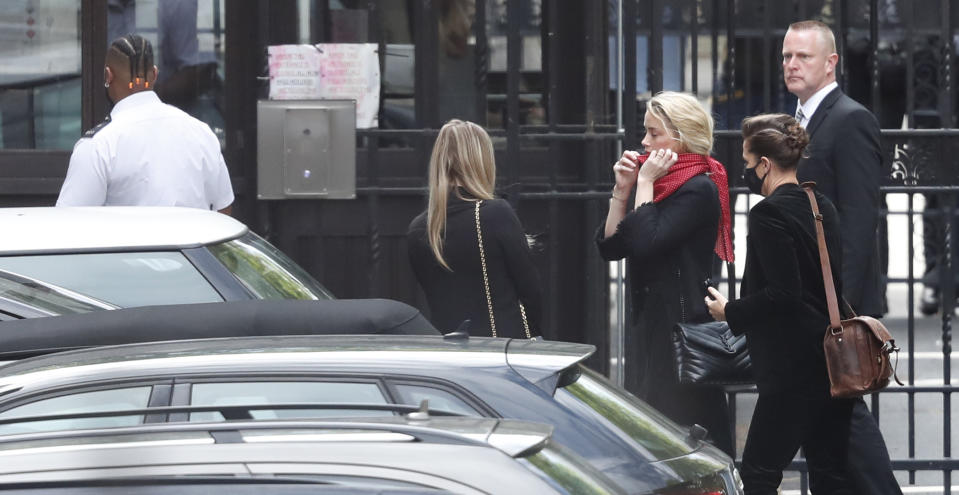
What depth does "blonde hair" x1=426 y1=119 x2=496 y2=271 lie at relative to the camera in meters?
5.66

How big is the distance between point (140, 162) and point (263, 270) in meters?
1.39

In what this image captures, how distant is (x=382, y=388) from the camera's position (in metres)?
3.30

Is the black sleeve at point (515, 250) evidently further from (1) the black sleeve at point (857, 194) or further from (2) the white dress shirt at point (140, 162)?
(2) the white dress shirt at point (140, 162)

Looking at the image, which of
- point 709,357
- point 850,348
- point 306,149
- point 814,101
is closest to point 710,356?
point 709,357

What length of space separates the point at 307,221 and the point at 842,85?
9.18ft

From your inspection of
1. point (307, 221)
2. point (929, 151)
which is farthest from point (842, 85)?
point (307, 221)

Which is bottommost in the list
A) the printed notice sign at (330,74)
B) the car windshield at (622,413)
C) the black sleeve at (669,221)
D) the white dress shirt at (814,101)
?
the car windshield at (622,413)

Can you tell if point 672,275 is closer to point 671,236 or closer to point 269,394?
point 671,236

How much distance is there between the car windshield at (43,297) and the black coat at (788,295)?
2178 mm

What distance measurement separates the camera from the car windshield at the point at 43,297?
15.2ft

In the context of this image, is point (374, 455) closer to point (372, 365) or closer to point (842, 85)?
point (372, 365)

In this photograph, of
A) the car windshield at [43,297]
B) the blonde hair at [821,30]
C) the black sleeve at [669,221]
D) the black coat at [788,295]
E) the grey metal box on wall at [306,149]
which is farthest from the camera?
the grey metal box on wall at [306,149]

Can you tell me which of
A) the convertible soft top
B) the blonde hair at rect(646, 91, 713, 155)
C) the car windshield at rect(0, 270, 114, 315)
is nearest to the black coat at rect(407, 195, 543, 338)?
the blonde hair at rect(646, 91, 713, 155)

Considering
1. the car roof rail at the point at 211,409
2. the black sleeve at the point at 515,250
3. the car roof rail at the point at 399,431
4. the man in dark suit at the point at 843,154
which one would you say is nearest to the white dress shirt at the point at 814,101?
the man in dark suit at the point at 843,154
